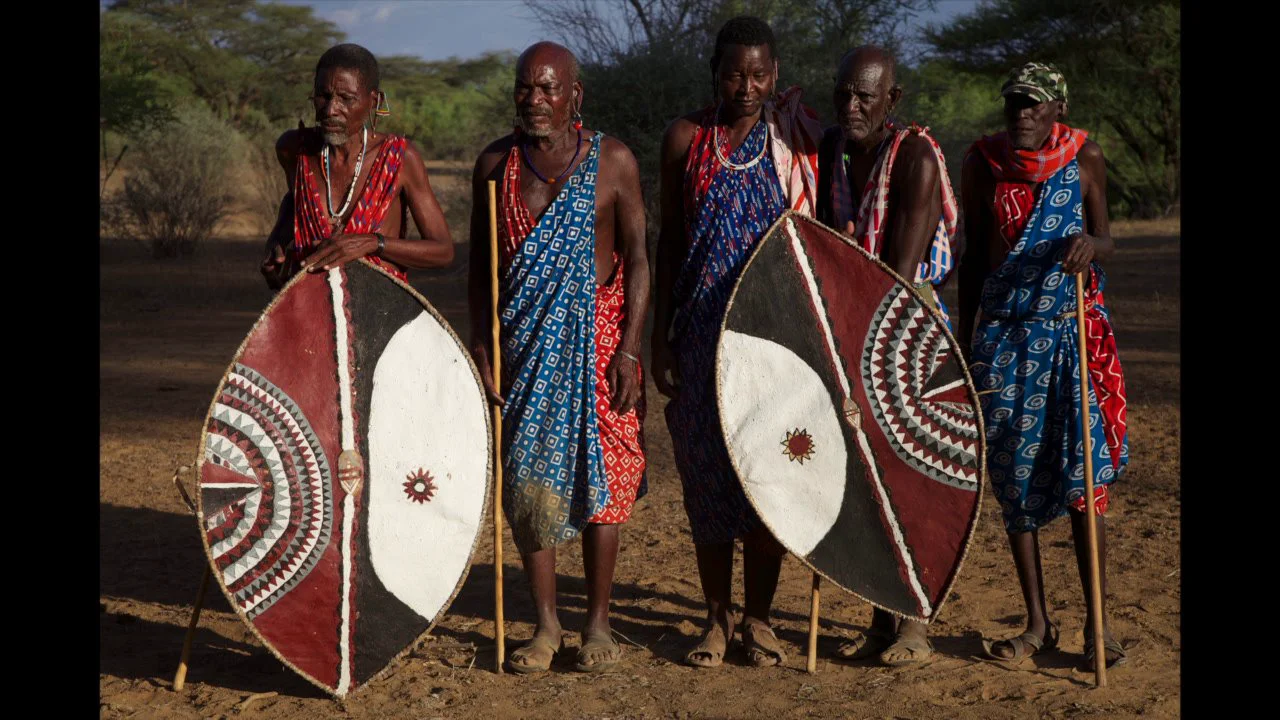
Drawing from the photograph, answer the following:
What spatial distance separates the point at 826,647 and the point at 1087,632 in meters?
0.84

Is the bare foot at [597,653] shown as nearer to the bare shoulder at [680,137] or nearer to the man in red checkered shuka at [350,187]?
the man in red checkered shuka at [350,187]

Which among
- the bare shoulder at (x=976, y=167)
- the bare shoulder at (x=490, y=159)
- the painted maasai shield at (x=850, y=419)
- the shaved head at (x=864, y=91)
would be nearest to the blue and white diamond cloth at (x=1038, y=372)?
the bare shoulder at (x=976, y=167)

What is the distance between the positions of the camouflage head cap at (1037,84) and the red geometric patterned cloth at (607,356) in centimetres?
135

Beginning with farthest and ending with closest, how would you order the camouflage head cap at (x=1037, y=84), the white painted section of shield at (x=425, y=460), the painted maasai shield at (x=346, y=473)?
the camouflage head cap at (x=1037, y=84), the white painted section of shield at (x=425, y=460), the painted maasai shield at (x=346, y=473)

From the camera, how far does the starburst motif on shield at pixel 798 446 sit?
384 centimetres

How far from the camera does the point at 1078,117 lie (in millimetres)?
22844

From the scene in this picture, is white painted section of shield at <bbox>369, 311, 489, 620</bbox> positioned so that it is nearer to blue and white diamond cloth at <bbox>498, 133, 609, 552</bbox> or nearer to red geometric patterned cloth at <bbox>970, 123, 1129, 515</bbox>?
blue and white diamond cloth at <bbox>498, 133, 609, 552</bbox>

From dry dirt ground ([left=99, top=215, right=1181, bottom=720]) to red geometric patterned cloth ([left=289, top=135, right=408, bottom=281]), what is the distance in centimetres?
136

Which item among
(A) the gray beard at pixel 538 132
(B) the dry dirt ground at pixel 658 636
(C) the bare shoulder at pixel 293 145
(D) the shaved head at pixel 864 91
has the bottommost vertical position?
(B) the dry dirt ground at pixel 658 636

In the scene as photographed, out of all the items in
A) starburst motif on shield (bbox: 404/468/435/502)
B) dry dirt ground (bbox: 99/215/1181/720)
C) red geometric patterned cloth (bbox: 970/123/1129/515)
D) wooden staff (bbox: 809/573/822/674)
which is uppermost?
red geometric patterned cloth (bbox: 970/123/1129/515)

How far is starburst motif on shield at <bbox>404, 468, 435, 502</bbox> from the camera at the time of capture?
3803 mm

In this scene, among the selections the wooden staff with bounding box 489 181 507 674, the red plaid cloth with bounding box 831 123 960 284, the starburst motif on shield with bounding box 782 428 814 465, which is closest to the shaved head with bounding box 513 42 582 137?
the wooden staff with bounding box 489 181 507 674

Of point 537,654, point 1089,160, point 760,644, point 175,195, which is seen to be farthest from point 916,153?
point 175,195

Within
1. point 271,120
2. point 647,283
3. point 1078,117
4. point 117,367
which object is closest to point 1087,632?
point 647,283
